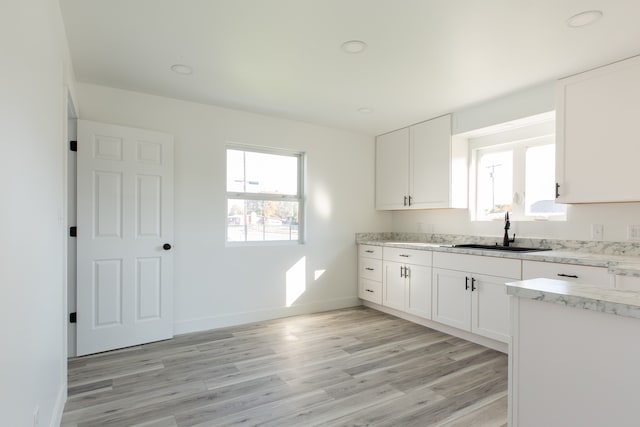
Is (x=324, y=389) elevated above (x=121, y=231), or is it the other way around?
(x=121, y=231)

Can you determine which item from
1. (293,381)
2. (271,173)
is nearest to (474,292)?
(293,381)

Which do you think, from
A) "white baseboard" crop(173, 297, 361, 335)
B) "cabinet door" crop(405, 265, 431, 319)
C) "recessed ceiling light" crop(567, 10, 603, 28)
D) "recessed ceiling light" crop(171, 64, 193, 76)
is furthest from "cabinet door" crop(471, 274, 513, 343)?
"recessed ceiling light" crop(171, 64, 193, 76)

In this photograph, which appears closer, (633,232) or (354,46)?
(354,46)

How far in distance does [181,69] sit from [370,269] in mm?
3103

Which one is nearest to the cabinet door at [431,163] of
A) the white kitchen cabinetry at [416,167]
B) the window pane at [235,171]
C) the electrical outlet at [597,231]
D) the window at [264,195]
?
the white kitchen cabinetry at [416,167]

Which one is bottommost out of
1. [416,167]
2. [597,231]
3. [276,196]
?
[597,231]

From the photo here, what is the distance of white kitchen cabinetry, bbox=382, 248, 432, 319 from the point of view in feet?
11.9

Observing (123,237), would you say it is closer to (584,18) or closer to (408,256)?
(408,256)

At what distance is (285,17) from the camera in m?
2.05

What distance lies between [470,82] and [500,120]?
0.64 m

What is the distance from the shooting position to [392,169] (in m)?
4.55

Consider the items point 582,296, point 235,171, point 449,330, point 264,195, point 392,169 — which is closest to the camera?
point 582,296

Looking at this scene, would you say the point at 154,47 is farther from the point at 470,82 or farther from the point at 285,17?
the point at 470,82

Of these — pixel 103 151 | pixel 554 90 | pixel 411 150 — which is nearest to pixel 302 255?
pixel 411 150
